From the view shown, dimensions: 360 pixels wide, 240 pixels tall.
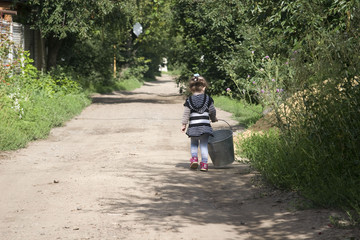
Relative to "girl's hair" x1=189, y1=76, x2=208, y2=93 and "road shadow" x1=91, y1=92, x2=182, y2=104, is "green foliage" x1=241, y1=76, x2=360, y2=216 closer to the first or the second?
"girl's hair" x1=189, y1=76, x2=208, y2=93

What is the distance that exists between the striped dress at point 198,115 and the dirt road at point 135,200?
25.1 inches

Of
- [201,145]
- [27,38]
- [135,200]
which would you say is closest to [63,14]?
[27,38]

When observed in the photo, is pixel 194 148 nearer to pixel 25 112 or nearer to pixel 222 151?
pixel 222 151

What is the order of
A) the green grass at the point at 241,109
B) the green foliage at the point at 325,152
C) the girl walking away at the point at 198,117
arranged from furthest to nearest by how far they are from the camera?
the green grass at the point at 241,109 → the girl walking away at the point at 198,117 → the green foliage at the point at 325,152

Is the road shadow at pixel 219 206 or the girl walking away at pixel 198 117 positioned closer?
the road shadow at pixel 219 206

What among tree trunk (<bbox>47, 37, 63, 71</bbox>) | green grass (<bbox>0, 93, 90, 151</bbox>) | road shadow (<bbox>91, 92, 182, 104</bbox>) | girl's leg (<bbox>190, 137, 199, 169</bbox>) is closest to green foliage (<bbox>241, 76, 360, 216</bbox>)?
girl's leg (<bbox>190, 137, 199, 169</bbox>)

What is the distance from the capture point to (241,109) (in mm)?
19297

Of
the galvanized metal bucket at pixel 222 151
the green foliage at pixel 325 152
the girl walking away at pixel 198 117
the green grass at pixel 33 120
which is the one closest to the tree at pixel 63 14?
the green grass at pixel 33 120

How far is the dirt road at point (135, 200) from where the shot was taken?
5.57 m

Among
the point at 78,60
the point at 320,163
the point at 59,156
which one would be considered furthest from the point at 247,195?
the point at 78,60

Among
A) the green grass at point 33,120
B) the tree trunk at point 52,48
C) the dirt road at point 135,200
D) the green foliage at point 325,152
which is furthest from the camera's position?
the tree trunk at point 52,48

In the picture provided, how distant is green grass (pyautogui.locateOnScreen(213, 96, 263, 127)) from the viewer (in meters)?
15.7

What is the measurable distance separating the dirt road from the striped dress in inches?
25.1

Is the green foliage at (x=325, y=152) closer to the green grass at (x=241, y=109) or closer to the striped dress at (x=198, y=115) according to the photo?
the striped dress at (x=198, y=115)
